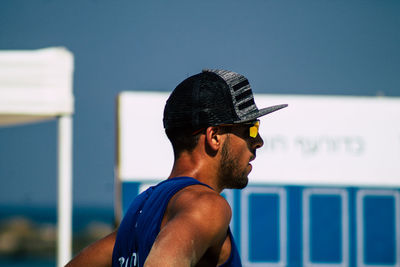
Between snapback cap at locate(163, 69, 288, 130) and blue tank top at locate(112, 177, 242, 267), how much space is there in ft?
0.54

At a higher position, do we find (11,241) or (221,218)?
(221,218)

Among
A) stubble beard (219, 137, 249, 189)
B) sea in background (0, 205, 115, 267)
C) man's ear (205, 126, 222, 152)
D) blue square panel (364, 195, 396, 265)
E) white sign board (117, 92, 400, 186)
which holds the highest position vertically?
man's ear (205, 126, 222, 152)

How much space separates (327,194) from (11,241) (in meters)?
61.4

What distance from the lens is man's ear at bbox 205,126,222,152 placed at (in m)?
1.86

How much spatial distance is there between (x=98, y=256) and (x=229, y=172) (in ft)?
1.64

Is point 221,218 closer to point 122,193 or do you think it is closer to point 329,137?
point 122,193

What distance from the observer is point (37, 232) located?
69875mm

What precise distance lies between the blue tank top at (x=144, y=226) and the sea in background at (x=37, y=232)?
167 ft

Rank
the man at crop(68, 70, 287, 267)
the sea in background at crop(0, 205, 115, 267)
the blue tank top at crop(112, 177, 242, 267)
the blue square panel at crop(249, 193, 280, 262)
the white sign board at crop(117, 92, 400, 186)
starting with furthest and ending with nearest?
the sea in background at crop(0, 205, 115, 267), the blue square panel at crop(249, 193, 280, 262), the white sign board at crop(117, 92, 400, 186), the blue tank top at crop(112, 177, 242, 267), the man at crop(68, 70, 287, 267)

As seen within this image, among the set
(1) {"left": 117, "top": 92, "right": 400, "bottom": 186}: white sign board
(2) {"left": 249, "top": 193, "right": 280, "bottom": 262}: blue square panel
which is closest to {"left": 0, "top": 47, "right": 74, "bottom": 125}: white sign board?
(1) {"left": 117, "top": 92, "right": 400, "bottom": 186}: white sign board

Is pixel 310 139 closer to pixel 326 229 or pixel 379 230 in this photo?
pixel 326 229

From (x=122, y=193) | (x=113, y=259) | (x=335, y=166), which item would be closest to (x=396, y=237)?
(x=335, y=166)

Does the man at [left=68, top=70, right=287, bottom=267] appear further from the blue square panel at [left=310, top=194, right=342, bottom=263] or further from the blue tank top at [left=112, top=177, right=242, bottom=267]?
the blue square panel at [left=310, top=194, right=342, bottom=263]

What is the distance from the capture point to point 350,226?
820 cm
